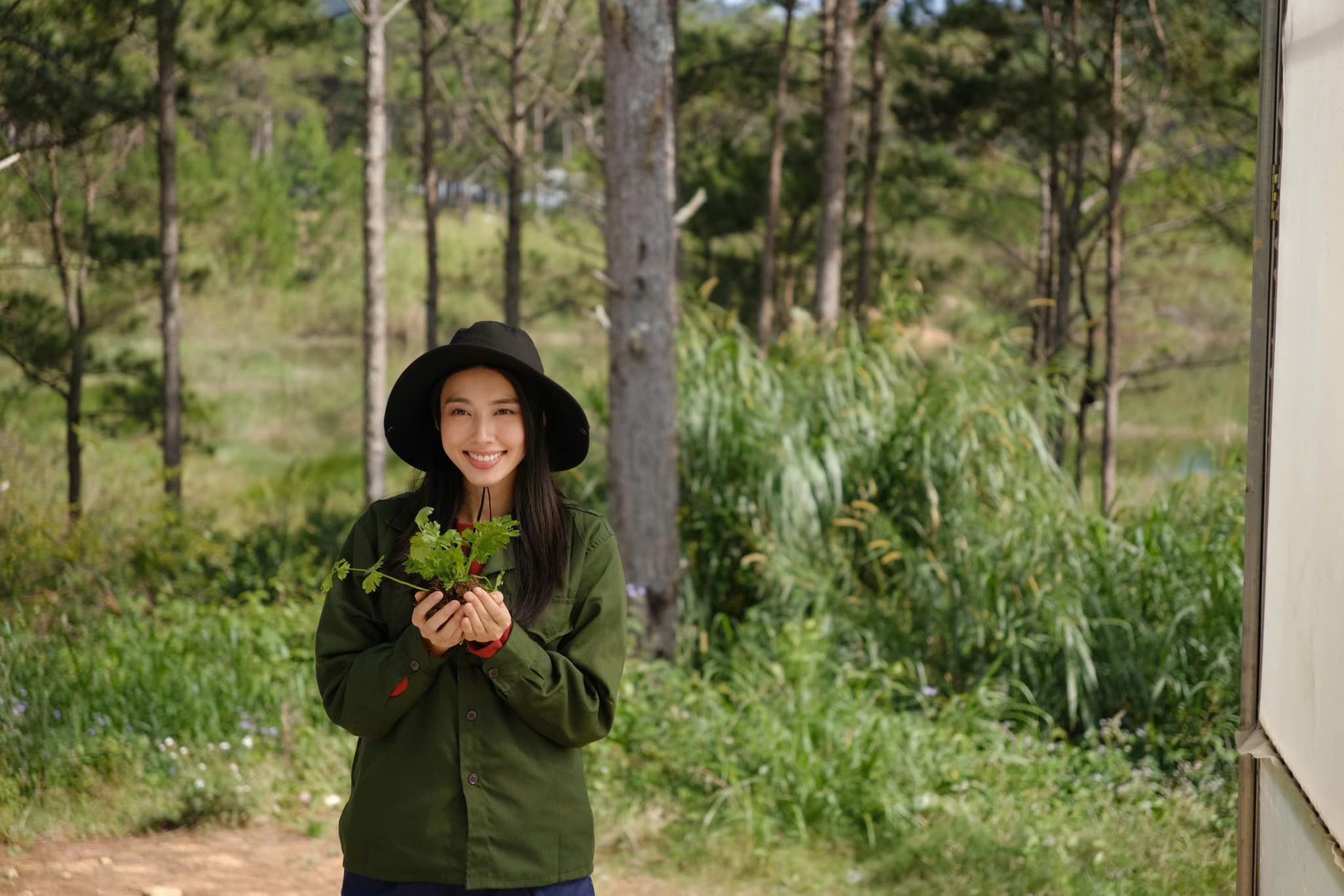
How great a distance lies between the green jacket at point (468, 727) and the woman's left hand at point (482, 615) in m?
0.07

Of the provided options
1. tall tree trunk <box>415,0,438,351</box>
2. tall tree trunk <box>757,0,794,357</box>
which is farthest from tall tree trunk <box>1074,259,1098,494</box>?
tall tree trunk <box>415,0,438,351</box>

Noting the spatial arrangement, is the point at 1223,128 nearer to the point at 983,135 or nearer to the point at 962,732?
the point at 983,135

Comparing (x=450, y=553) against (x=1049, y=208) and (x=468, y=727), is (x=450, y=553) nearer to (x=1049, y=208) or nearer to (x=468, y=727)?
(x=468, y=727)

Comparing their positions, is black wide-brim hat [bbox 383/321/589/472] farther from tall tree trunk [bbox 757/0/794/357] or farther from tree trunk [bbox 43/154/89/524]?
tall tree trunk [bbox 757/0/794/357]

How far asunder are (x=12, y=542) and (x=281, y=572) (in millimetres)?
2348

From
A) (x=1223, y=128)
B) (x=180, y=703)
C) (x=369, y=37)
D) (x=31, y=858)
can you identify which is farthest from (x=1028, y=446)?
(x=1223, y=128)

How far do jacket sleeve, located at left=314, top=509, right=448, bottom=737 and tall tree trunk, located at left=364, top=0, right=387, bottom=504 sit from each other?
859 centimetres

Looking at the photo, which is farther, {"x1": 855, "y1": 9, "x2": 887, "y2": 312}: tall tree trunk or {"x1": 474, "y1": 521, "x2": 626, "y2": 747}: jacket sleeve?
{"x1": 855, "y1": 9, "x2": 887, "y2": 312}: tall tree trunk

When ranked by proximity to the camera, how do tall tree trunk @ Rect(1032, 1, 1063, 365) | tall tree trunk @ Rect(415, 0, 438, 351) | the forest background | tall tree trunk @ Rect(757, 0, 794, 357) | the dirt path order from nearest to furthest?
the dirt path → the forest background → tall tree trunk @ Rect(1032, 1, 1063, 365) → tall tree trunk @ Rect(415, 0, 438, 351) → tall tree trunk @ Rect(757, 0, 794, 357)

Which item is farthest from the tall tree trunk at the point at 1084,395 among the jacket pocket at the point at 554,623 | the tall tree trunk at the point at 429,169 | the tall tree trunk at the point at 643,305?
the jacket pocket at the point at 554,623

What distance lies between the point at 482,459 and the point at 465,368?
0.47ft

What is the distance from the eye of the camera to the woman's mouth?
1911mm

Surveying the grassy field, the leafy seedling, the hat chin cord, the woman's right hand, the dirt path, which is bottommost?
the dirt path

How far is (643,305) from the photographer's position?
205 inches
